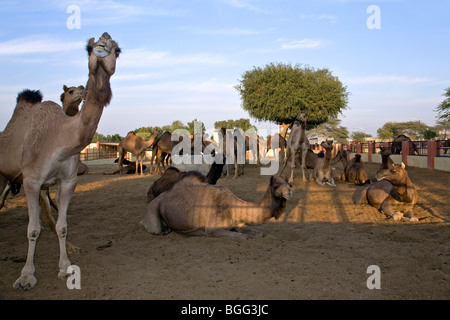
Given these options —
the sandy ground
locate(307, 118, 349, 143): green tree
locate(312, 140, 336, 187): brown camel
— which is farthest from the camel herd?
locate(307, 118, 349, 143): green tree

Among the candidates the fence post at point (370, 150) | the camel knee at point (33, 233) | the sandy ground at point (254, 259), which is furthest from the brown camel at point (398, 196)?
the fence post at point (370, 150)

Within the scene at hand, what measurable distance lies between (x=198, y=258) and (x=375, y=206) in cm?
524

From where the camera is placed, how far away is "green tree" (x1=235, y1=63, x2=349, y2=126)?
129ft

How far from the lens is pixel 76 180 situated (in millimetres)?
4887

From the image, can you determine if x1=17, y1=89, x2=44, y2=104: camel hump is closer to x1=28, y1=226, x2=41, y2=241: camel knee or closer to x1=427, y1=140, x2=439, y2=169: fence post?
x1=28, y1=226, x2=41, y2=241: camel knee

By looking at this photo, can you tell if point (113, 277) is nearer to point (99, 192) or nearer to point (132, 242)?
point (132, 242)

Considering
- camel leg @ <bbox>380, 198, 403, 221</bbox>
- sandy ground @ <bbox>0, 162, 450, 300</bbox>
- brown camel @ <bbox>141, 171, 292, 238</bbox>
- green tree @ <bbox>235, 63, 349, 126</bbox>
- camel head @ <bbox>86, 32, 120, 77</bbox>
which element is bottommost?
sandy ground @ <bbox>0, 162, 450, 300</bbox>

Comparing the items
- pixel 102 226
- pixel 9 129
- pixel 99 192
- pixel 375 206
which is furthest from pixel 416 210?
pixel 99 192

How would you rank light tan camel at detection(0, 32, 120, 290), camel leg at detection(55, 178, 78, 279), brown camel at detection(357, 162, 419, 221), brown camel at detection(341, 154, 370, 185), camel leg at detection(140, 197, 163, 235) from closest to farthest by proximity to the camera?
light tan camel at detection(0, 32, 120, 290) < camel leg at detection(55, 178, 78, 279) < camel leg at detection(140, 197, 163, 235) < brown camel at detection(357, 162, 419, 221) < brown camel at detection(341, 154, 370, 185)

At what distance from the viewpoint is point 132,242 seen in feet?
20.2

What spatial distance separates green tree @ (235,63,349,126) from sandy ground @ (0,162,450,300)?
31.7m

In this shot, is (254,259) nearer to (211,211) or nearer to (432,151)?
(211,211)
